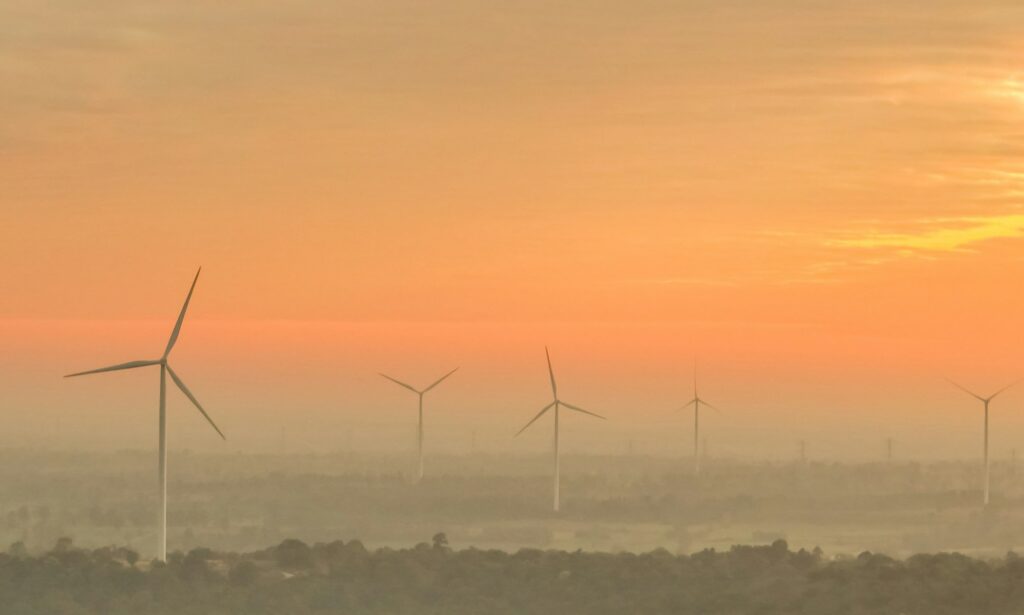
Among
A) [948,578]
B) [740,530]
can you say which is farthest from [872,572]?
[740,530]

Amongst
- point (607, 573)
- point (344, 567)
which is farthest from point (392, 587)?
point (607, 573)

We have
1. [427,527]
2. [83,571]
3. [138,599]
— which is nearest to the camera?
[138,599]

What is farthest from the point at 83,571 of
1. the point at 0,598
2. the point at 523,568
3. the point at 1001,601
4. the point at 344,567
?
the point at 1001,601

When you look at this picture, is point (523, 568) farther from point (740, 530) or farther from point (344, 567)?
point (740, 530)

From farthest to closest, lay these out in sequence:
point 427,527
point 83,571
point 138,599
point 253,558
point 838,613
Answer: point 427,527 < point 253,558 < point 83,571 < point 138,599 < point 838,613

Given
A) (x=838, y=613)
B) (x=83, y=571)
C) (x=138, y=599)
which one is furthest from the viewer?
(x=83, y=571)

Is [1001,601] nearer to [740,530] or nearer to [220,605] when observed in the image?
[220,605]

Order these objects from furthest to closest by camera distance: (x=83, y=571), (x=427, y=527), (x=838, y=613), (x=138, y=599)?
1. (x=427, y=527)
2. (x=83, y=571)
3. (x=138, y=599)
4. (x=838, y=613)

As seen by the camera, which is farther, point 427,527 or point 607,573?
point 427,527

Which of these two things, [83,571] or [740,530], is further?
[740,530]
